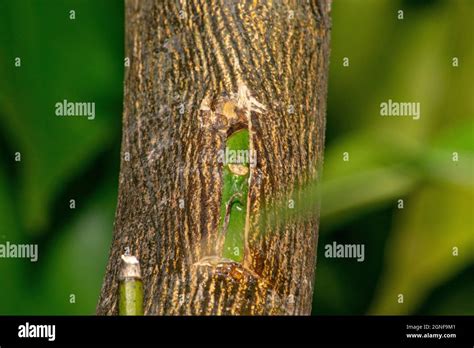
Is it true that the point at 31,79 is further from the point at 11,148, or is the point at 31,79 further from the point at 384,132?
the point at 384,132

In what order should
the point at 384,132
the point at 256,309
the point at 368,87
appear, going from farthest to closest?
the point at 368,87, the point at 384,132, the point at 256,309

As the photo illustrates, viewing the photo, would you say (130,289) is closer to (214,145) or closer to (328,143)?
(214,145)

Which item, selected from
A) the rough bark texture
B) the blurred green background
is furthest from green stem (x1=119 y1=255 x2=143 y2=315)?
the blurred green background

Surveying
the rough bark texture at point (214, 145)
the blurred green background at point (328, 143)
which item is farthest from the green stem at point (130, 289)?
the blurred green background at point (328, 143)

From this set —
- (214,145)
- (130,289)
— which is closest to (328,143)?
(214,145)

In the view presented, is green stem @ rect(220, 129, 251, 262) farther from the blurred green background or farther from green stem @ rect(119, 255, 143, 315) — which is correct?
the blurred green background

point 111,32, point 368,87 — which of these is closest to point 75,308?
point 111,32
